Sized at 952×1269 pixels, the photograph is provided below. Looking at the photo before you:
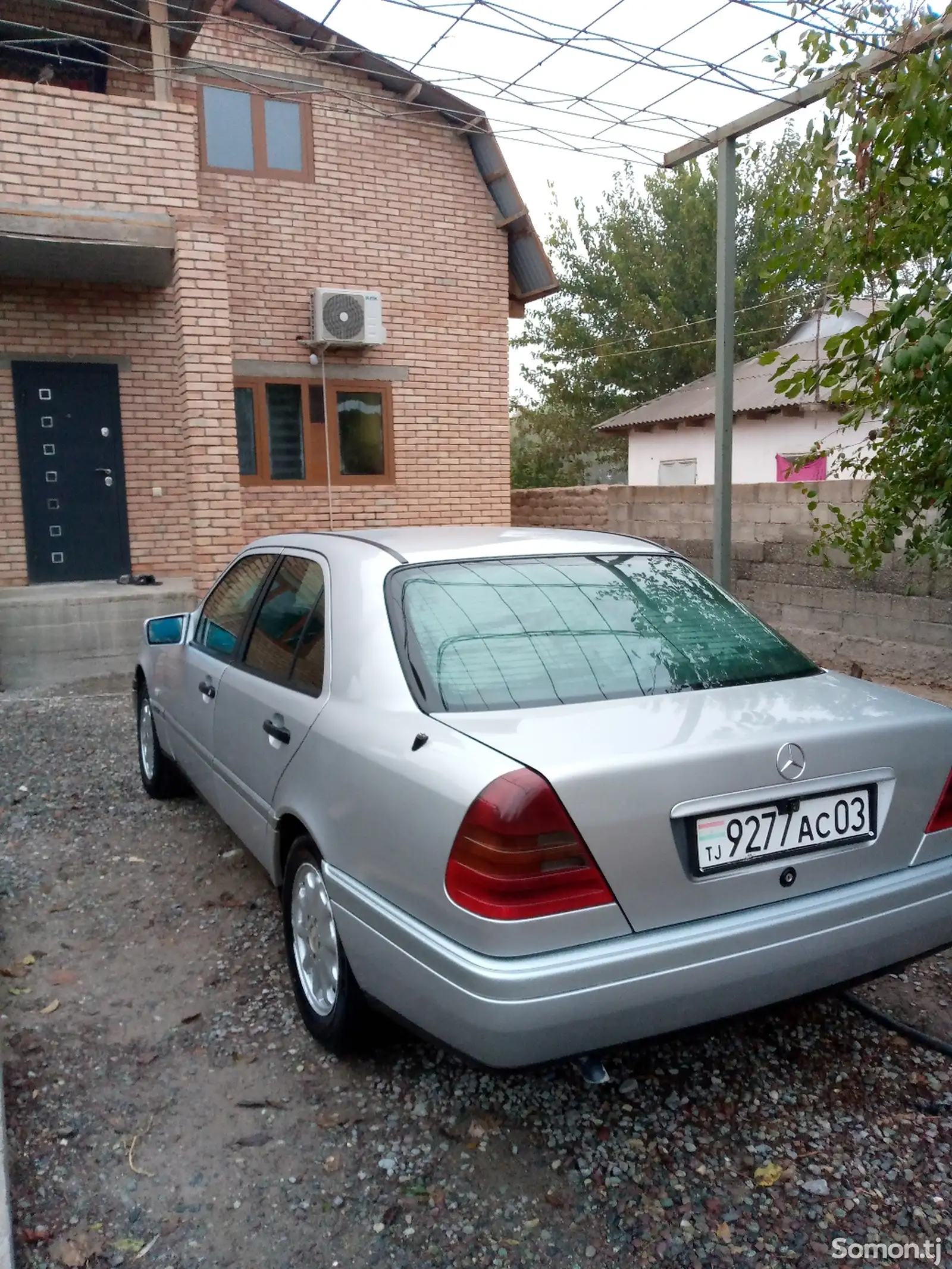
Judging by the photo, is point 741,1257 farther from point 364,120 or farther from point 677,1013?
point 364,120

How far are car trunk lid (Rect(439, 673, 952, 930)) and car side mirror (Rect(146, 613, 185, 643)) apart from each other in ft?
8.34

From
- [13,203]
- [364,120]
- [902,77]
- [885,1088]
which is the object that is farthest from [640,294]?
[885,1088]

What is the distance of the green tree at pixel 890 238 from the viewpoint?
3.67 meters

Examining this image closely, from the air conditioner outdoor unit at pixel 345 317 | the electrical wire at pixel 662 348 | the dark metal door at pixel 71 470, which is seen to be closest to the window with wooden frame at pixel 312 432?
the air conditioner outdoor unit at pixel 345 317

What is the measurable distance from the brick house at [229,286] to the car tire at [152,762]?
12.0ft

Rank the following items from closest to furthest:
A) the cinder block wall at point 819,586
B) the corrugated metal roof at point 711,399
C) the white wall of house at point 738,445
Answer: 1. the cinder block wall at point 819,586
2. the white wall of house at point 738,445
3. the corrugated metal roof at point 711,399

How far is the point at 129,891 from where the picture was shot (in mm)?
4164

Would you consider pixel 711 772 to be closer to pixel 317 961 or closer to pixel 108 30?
pixel 317 961

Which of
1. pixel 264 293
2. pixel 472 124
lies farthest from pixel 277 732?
pixel 472 124


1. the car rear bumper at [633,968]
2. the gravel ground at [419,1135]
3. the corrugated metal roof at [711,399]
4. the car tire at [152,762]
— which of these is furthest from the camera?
the corrugated metal roof at [711,399]

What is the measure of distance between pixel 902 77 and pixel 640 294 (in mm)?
25521

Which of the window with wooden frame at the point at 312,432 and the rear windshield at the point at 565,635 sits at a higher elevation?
the window with wooden frame at the point at 312,432

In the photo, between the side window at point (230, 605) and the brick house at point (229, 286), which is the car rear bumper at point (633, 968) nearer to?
the side window at point (230, 605)

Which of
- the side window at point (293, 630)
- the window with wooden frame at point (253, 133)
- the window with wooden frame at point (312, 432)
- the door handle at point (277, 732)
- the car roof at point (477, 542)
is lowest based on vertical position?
the door handle at point (277, 732)
